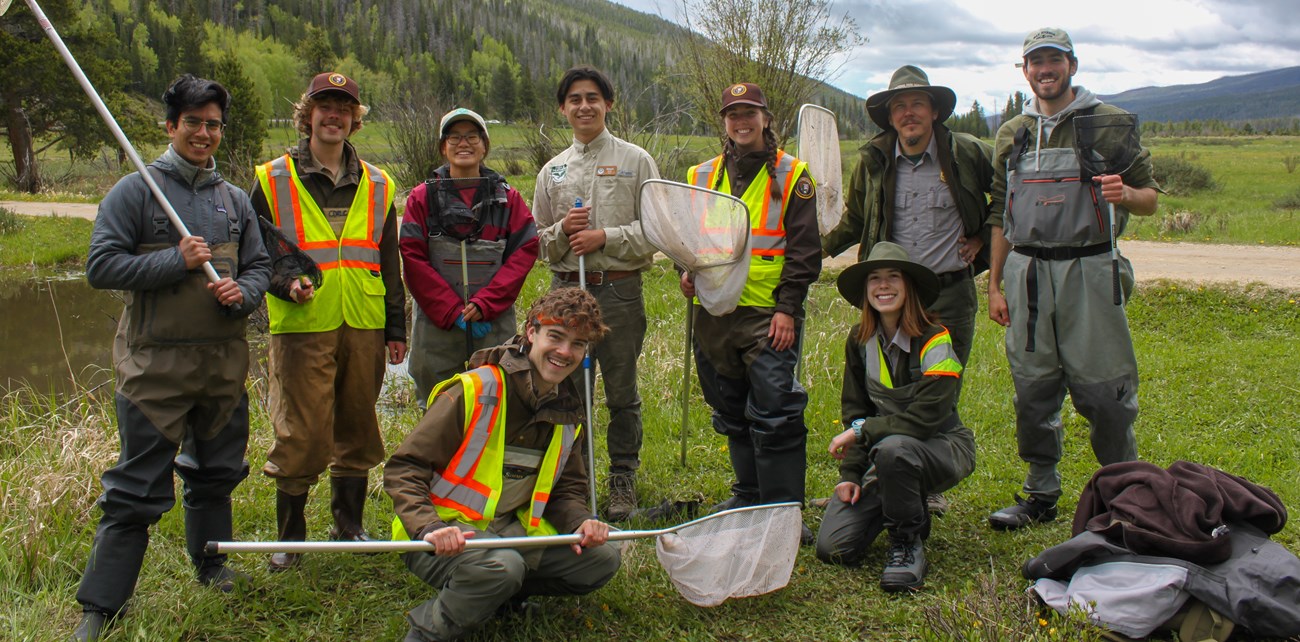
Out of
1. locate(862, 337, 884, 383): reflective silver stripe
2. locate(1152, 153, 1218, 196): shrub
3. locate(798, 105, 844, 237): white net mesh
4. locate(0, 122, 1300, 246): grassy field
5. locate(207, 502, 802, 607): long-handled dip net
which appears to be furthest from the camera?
locate(1152, 153, 1218, 196): shrub

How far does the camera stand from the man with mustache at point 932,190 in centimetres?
443

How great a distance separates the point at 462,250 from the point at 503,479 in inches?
51.4

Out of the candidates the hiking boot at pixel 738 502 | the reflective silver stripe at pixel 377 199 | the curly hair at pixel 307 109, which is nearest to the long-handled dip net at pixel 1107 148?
the hiking boot at pixel 738 502

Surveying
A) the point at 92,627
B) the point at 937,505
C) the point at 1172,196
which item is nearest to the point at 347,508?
the point at 92,627

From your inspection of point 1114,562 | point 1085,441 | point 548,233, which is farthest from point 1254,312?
point 548,233

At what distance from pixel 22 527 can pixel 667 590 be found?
2.90 metres

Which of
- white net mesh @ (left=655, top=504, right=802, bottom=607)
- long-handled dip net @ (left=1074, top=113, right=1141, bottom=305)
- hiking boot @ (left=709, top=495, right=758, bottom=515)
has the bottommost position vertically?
hiking boot @ (left=709, top=495, right=758, bottom=515)

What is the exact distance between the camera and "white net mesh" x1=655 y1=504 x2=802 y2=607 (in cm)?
358

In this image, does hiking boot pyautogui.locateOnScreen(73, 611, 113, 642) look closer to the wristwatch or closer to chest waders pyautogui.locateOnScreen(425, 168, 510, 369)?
chest waders pyautogui.locateOnScreen(425, 168, 510, 369)

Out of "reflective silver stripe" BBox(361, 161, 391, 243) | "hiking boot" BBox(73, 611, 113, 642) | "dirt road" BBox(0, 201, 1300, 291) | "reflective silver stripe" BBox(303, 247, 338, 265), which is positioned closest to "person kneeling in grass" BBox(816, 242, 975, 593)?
"reflective silver stripe" BBox(361, 161, 391, 243)

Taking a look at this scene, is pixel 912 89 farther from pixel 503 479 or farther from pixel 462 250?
pixel 503 479

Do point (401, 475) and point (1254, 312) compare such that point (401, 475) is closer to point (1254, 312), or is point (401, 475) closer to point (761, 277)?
point (761, 277)

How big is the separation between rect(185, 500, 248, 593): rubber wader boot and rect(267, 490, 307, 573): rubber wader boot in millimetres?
195

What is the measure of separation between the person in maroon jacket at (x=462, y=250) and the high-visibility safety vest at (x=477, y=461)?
3.16 ft
